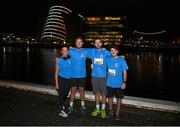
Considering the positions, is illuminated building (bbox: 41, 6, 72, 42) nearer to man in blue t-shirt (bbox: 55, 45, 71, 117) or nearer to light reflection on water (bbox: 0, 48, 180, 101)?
light reflection on water (bbox: 0, 48, 180, 101)

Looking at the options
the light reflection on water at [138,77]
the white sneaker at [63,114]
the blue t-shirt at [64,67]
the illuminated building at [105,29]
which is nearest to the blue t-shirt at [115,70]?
the blue t-shirt at [64,67]

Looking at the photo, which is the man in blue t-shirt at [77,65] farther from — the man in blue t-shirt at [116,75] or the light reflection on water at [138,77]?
the light reflection on water at [138,77]

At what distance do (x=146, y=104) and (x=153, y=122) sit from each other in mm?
1283

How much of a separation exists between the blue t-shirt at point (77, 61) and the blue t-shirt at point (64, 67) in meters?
0.12

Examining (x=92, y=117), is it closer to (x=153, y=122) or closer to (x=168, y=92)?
(x=153, y=122)

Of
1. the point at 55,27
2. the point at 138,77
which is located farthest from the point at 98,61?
the point at 55,27

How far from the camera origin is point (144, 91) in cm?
2797

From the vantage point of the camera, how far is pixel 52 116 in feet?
22.9

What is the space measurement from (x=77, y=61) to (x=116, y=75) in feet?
3.83

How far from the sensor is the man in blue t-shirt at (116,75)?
707 cm

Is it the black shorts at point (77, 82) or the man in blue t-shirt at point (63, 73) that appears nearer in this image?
the man in blue t-shirt at point (63, 73)

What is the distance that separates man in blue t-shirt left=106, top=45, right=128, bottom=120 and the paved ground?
57cm

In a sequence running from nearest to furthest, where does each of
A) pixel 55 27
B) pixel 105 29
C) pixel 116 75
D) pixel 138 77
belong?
pixel 116 75 < pixel 138 77 < pixel 105 29 < pixel 55 27

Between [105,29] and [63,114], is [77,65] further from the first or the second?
[105,29]
